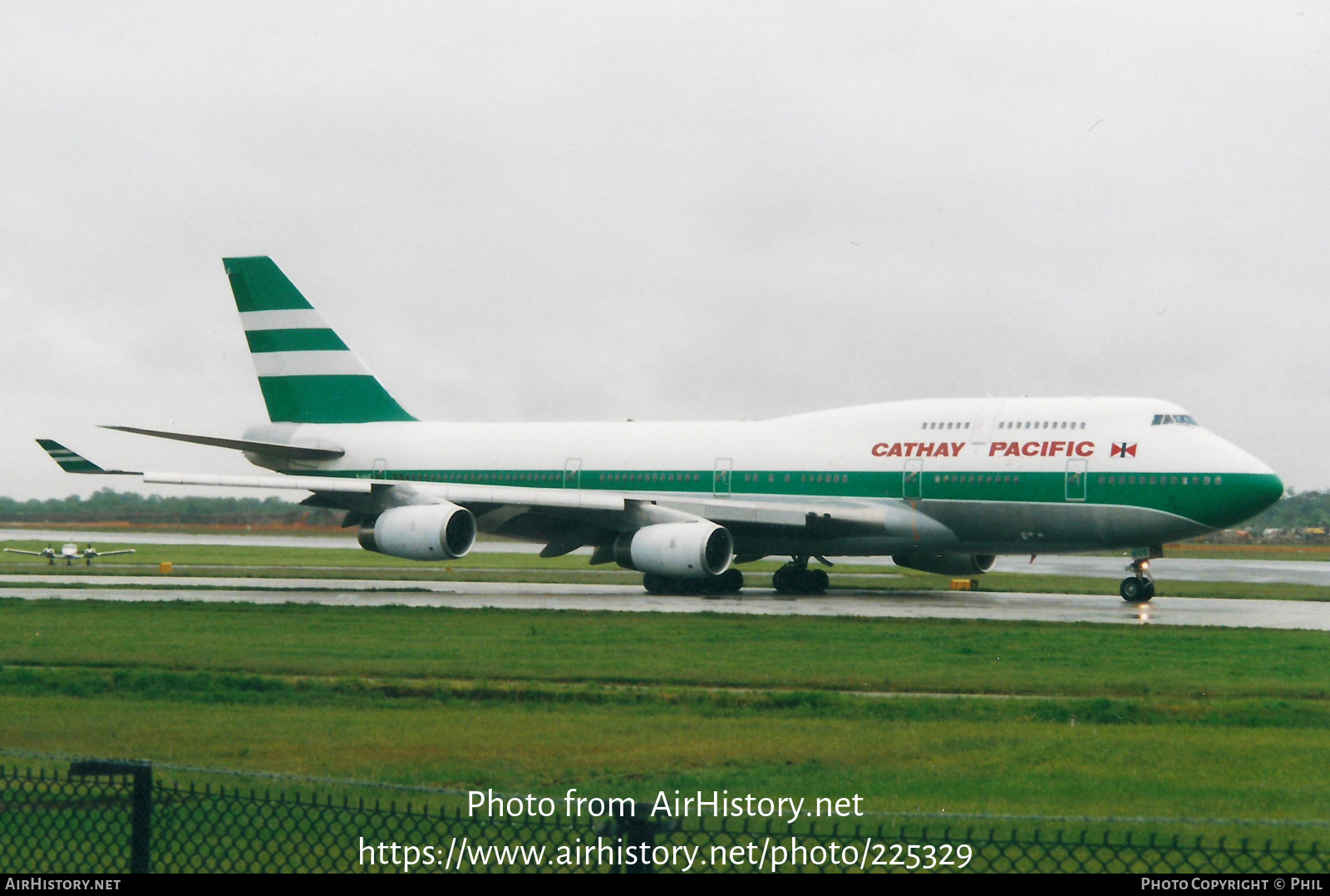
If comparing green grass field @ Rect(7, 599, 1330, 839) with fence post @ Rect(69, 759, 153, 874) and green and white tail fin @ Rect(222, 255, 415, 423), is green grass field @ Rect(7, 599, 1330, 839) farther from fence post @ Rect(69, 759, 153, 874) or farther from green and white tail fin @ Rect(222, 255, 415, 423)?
green and white tail fin @ Rect(222, 255, 415, 423)

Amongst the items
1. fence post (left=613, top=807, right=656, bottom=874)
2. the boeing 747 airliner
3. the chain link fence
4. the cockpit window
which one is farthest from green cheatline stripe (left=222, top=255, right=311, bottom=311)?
fence post (left=613, top=807, right=656, bottom=874)

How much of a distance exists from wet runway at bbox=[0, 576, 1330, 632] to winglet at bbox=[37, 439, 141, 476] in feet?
9.16

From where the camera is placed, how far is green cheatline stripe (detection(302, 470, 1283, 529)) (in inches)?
1243

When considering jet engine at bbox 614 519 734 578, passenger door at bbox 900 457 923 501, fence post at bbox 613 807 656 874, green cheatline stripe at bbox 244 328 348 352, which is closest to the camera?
fence post at bbox 613 807 656 874

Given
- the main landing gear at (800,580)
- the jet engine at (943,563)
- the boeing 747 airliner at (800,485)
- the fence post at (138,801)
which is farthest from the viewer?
the jet engine at (943,563)

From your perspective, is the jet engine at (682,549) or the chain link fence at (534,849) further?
the jet engine at (682,549)

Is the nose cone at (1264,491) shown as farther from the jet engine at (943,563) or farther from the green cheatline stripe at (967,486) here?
the jet engine at (943,563)

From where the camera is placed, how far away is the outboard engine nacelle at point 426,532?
3491cm

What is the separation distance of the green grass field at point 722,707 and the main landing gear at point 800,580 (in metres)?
11.9

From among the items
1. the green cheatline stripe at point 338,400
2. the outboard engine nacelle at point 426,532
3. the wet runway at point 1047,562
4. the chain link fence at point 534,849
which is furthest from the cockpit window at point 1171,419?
the chain link fence at point 534,849

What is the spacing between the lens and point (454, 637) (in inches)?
893

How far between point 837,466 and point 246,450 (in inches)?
699

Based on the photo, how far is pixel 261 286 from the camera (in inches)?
1752
